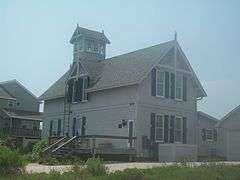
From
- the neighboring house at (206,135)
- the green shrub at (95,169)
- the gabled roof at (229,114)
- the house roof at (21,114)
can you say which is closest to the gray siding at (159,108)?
the gabled roof at (229,114)

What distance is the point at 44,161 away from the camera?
1118 inches

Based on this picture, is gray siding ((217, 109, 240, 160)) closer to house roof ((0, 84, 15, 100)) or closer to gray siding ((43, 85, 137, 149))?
gray siding ((43, 85, 137, 149))

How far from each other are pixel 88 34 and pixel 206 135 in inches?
550

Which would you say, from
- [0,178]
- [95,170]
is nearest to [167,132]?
[95,170]

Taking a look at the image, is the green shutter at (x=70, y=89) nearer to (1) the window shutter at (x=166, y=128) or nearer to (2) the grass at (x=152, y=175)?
(1) the window shutter at (x=166, y=128)

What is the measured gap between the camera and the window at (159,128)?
116 feet

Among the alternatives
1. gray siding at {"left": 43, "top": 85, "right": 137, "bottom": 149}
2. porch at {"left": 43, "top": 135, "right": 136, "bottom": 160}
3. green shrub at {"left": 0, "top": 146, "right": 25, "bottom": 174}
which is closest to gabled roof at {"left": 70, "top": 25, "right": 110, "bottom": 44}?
gray siding at {"left": 43, "top": 85, "right": 137, "bottom": 149}

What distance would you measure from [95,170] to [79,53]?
90.4 ft

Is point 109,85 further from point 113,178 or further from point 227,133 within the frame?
point 113,178

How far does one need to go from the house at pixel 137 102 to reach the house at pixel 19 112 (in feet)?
65.0

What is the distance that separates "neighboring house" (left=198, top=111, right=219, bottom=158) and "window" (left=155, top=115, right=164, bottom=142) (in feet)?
25.3

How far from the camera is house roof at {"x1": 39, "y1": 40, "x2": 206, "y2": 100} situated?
34.8 meters

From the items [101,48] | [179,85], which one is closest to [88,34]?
[101,48]

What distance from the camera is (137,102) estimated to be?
34.1 metres
